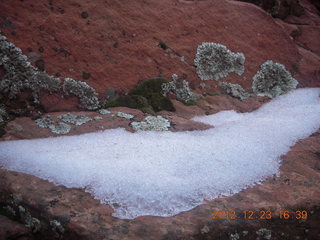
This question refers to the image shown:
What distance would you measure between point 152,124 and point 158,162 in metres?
1.43

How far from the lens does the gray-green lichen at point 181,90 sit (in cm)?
740

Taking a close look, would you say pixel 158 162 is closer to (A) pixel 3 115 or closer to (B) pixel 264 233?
(B) pixel 264 233

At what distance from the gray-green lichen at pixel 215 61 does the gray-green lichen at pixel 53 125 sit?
3.68 meters

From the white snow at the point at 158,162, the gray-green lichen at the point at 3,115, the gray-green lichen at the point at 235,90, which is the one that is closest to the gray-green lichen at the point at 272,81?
the gray-green lichen at the point at 235,90

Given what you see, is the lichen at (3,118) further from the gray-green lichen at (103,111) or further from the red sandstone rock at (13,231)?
the red sandstone rock at (13,231)

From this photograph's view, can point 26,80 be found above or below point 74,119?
above

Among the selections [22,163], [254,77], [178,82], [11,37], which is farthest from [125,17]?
[22,163]

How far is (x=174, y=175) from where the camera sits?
4.77 meters

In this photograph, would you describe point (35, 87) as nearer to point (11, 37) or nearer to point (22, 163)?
point (11, 37)

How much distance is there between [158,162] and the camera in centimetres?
504

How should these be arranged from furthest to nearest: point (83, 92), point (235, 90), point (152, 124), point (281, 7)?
1. point (281, 7)
2. point (235, 90)
3. point (83, 92)
4. point (152, 124)

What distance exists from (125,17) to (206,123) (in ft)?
10.8

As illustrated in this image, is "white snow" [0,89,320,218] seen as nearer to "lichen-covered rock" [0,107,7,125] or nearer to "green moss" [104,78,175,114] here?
"lichen-covered rock" [0,107,7,125]
